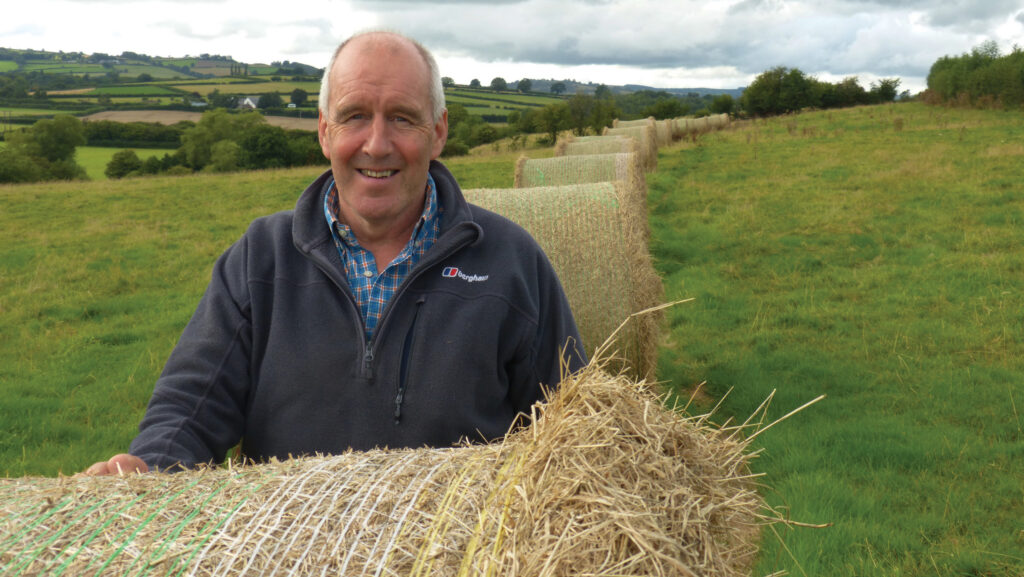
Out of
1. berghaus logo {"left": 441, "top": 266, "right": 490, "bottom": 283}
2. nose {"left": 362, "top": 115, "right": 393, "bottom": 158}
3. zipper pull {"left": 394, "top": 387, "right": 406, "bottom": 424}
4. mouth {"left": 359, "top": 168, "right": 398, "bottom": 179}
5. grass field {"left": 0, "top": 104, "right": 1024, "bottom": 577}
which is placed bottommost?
grass field {"left": 0, "top": 104, "right": 1024, "bottom": 577}

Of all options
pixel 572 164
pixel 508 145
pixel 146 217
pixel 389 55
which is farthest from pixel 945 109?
pixel 389 55

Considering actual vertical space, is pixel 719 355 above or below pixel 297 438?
below

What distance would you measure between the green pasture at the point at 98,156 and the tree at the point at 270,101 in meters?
7.18

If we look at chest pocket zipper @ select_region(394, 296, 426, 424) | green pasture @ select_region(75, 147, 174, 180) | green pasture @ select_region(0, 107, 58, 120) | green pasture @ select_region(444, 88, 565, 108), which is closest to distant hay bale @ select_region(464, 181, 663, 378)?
chest pocket zipper @ select_region(394, 296, 426, 424)

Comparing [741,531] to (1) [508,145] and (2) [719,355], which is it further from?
(1) [508,145]

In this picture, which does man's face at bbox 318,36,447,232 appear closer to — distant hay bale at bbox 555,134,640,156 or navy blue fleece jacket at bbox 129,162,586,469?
navy blue fleece jacket at bbox 129,162,586,469

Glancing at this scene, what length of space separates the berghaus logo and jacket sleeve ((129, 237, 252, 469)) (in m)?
0.84

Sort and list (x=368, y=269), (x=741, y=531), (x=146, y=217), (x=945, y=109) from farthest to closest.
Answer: (x=945, y=109) < (x=146, y=217) < (x=368, y=269) < (x=741, y=531)

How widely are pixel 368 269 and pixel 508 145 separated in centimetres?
3525

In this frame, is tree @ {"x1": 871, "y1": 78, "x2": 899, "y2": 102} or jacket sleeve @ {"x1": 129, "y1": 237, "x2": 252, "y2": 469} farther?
tree @ {"x1": 871, "y1": 78, "x2": 899, "y2": 102}

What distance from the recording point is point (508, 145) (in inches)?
1491

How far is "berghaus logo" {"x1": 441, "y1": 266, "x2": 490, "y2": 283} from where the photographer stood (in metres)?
3.17

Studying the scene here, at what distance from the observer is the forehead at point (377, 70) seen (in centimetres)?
316

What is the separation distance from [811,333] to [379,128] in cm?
636
